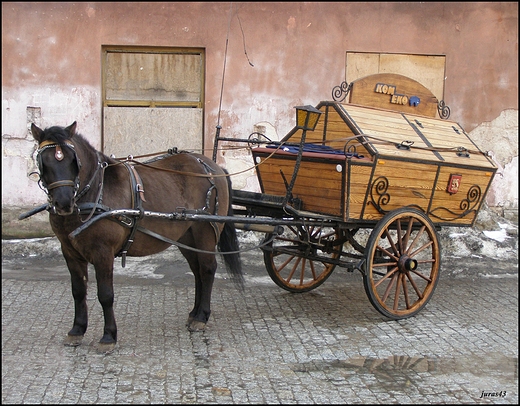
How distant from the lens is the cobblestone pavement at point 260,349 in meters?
4.22

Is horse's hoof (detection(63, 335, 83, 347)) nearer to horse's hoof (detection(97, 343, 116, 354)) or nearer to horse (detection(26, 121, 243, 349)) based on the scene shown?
horse (detection(26, 121, 243, 349))

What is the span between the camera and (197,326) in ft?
17.9

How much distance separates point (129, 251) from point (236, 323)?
124 centimetres

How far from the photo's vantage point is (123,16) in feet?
27.9

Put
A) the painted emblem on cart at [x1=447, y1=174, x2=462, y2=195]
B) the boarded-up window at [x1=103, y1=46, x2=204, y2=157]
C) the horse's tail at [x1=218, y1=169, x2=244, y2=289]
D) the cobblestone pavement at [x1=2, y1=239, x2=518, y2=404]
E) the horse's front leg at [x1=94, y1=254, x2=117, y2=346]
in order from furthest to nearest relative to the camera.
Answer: the boarded-up window at [x1=103, y1=46, x2=204, y2=157] → the painted emblem on cart at [x1=447, y1=174, x2=462, y2=195] → the horse's tail at [x1=218, y1=169, x2=244, y2=289] → the horse's front leg at [x1=94, y1=254, x2=117, y2=346] → the cobblestone pavement at [x1=2, y1=239, x2=518, y2=404]

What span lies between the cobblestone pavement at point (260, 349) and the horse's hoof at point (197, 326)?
7 cm

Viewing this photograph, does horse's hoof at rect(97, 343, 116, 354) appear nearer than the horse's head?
No

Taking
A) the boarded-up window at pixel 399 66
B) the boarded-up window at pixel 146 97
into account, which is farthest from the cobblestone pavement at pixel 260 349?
the boarded-up window at pixel 399 66

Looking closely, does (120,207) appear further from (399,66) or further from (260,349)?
(399,66)

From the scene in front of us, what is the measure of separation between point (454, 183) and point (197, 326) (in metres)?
2.66

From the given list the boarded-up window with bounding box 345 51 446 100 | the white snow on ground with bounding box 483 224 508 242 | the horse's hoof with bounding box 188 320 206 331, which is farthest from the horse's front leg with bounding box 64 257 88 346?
the white snow on ground with bounding box 483 224 508 242

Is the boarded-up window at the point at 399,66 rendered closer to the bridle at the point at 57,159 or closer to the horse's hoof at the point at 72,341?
the bridle at the point at 57,159

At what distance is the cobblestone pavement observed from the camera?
422 cm

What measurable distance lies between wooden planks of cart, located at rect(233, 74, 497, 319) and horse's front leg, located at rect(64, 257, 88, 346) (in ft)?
4.35
